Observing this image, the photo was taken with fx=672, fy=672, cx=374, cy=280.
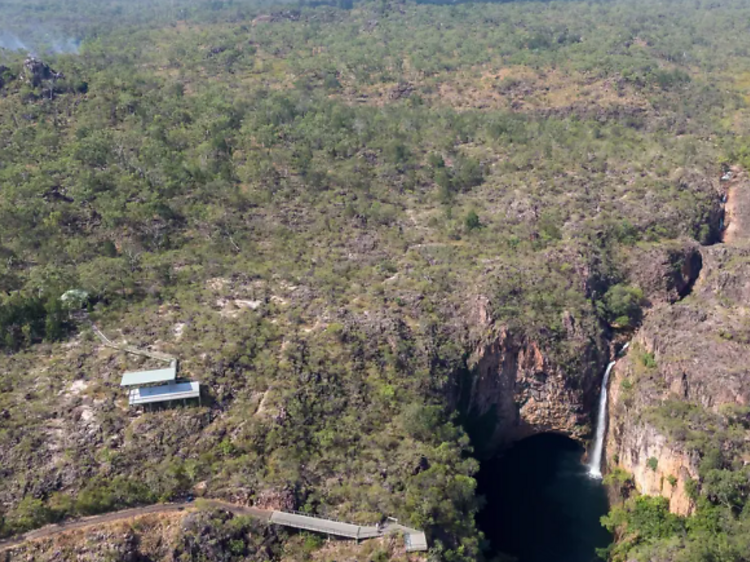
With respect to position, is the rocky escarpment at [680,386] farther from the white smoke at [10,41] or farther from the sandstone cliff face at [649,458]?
the white smoke at [10,41]

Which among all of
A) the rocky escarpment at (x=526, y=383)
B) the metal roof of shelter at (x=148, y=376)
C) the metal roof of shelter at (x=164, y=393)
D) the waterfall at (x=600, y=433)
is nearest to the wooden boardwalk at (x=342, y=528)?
the metal roof of shelter at (x=164, y=393)

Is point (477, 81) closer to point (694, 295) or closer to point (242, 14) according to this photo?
point (694, 295)

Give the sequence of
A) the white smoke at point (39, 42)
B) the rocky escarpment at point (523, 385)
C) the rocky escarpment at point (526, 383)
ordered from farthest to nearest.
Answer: the white smoke at point (39, 42)
the rocky escarpment at point (523, 385)
the rocky escarpment at point (526, 383)

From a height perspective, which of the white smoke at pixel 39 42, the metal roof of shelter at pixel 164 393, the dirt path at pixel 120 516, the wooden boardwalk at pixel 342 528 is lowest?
the wooden boardwalk at pixel 342 528

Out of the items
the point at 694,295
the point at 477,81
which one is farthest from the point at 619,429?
the point at 477,81

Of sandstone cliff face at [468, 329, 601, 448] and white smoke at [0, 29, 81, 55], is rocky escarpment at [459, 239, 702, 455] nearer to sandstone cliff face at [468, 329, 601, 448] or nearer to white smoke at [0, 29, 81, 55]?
sandstone cliff face at [468, 329, 601, 448]

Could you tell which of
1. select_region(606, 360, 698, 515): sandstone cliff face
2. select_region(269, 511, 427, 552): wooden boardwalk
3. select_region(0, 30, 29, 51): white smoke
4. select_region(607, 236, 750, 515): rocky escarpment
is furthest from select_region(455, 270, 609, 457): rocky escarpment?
select_region(0, 30, 29, 51): white smoke
